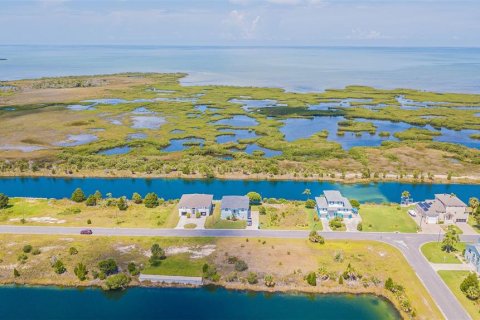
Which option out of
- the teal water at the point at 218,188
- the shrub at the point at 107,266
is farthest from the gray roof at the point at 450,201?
the shrub at the point at 107,266

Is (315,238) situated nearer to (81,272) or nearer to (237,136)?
(81,272)

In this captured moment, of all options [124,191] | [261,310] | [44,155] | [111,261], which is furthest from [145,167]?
[261,310]

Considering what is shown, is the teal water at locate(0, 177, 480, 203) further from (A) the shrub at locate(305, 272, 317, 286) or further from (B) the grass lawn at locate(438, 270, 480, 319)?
(A) the shrub at locate(305, 272, 317, 286)

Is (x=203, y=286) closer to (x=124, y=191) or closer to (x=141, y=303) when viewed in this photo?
(x=141, y=303)

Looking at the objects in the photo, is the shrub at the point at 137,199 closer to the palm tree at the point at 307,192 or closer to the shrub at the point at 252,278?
the palm tree at the point at 307,192

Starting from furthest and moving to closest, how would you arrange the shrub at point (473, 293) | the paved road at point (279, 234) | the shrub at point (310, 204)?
the shrub at point (310, 204) < the paved road at point (279, 234) < the shrub at point (473, 293)
